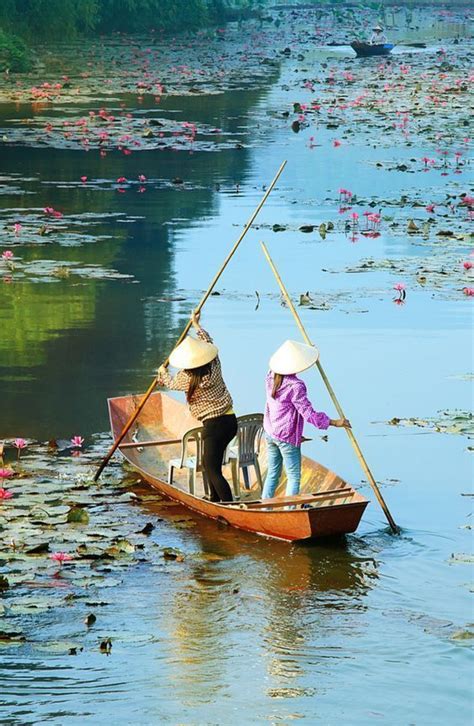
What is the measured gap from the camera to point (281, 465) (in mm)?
10414

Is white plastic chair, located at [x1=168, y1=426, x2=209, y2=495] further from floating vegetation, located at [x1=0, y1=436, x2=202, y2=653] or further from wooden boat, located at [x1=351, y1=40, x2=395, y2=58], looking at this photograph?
wooden boat, located at [x1=351, y1=40, x2=395, y2=58]

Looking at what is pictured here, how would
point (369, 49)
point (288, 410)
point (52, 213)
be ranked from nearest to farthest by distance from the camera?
point (288, 410), point (52, 213), point (369, 49)

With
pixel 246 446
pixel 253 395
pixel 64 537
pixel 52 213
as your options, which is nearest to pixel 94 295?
pixel 253 395

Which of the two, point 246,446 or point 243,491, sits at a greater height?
point 246,446

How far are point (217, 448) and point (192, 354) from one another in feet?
2.14

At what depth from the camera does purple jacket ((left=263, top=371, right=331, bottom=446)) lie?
1008cm

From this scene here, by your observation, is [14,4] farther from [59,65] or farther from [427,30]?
[427,30]

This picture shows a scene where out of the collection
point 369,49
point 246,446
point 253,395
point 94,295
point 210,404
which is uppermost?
point 210,404

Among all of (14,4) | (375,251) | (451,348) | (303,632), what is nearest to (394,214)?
(375,251)

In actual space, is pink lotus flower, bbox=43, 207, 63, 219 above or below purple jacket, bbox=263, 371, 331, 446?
below

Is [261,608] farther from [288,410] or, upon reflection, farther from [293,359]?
[293,359]

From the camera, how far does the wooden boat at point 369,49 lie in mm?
66000

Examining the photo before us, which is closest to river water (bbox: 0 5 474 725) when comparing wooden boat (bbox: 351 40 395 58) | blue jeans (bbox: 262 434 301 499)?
blue jeans (bbox: 262 434 301 499)

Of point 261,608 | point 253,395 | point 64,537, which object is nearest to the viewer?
point 261,608
